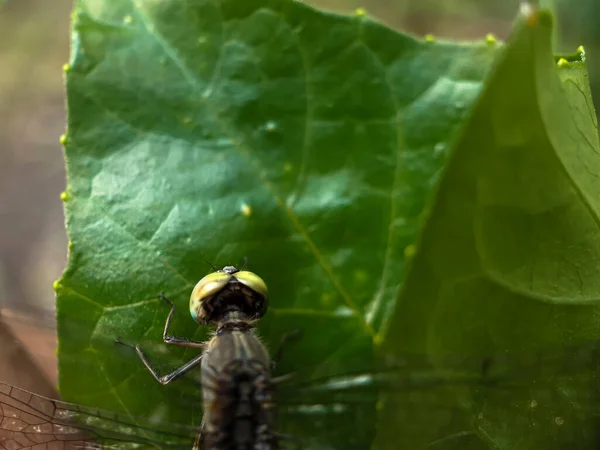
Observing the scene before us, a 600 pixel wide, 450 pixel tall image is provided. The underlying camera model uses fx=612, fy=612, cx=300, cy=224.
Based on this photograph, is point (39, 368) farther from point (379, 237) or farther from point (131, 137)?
point (379, 237)

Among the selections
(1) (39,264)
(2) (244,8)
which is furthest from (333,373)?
(1) (39,264)

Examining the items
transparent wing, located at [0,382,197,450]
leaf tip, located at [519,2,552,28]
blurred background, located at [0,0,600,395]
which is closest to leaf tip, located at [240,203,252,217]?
transparent wing, located at [0,382,197,450]

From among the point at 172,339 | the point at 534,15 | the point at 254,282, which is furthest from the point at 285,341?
the point at 534,15

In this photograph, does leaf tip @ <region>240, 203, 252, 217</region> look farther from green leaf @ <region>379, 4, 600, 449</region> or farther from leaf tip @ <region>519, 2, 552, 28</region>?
leaf tip @ <region>519, 2, 552, 28</region>

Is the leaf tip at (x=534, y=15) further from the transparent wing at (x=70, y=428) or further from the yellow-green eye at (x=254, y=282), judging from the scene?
the transparent wing at (x=70, y=428)

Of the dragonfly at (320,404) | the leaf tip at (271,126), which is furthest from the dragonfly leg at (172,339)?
the leaf tip at (271,126)

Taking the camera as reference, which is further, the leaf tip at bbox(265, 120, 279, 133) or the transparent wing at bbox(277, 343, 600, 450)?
the leaf tip at bbox(265, 120, 279, 133)

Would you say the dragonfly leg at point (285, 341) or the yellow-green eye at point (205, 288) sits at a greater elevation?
the yellow-green eye at point (205, 288)
